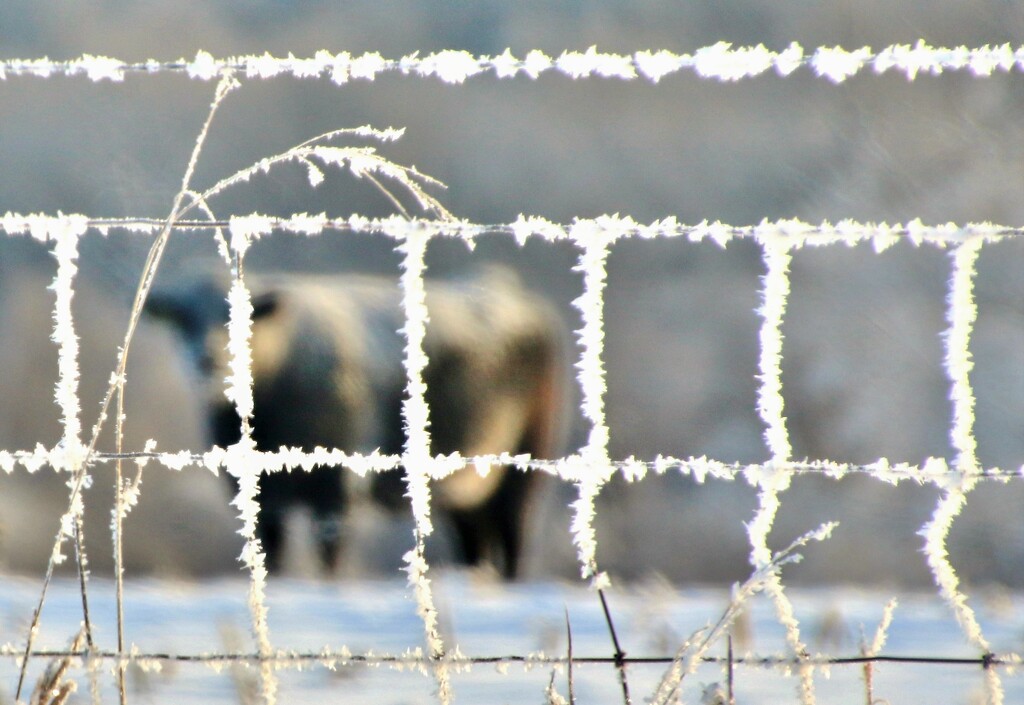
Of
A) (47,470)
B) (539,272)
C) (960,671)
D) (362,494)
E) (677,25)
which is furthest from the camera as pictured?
(677,25)

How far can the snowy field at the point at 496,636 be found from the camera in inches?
38.4

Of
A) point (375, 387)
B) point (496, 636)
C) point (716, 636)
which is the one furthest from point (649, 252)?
point (716, 636)

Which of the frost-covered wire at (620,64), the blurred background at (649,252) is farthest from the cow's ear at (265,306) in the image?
the frost-covered wire at (620,64)

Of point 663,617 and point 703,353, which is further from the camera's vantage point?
point 703,353

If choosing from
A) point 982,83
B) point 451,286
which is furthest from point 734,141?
point 451,286

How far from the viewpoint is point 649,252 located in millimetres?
9828

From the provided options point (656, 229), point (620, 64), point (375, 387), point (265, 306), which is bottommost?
point (656, 229)

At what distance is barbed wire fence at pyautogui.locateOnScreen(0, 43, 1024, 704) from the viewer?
0.77 metres

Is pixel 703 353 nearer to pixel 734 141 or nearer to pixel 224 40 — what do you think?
pixel 734 141

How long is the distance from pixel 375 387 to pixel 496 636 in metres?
4.59

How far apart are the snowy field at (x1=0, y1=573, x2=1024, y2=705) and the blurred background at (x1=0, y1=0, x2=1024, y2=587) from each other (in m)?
4.37

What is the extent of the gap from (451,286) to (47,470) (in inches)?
133

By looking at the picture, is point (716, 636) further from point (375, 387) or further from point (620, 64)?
point (375, 387)

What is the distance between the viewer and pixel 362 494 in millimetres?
5559
